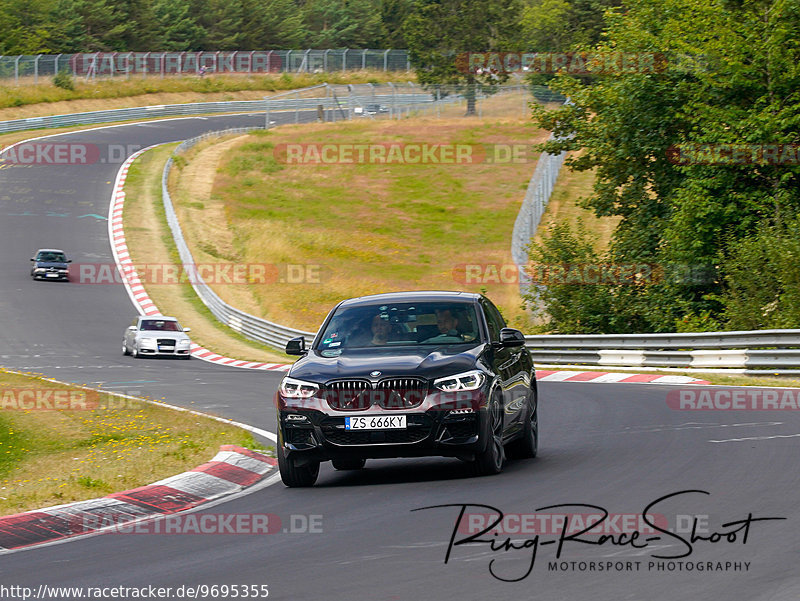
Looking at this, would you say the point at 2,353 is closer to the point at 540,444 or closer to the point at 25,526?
the point at 540,444

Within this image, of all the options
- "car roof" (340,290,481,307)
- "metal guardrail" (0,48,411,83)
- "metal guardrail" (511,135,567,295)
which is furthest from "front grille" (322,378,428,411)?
"metal guardrail" (0,48,411,83)

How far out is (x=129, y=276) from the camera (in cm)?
4431

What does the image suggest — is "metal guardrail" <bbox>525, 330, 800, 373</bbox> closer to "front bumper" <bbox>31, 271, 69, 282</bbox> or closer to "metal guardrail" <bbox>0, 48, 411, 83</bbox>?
"front bumper" <bbox>31, 271, 69, 282</bbox>

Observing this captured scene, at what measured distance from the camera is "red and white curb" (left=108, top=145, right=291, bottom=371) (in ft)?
100

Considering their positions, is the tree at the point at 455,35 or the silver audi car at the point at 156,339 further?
the tree at the point at 455,35

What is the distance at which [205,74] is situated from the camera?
333 ft

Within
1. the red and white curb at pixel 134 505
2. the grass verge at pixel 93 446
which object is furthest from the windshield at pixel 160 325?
the red and white curb at pixel 134 505

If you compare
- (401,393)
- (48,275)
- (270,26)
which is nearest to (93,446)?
(401,393)

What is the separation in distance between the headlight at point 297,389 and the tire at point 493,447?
1.51 metres

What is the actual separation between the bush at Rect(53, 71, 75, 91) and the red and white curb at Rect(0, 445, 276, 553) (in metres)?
78.9

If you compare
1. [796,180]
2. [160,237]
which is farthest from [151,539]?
[160,237]

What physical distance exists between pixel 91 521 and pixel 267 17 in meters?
120

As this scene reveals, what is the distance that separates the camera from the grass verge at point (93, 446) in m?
10.7

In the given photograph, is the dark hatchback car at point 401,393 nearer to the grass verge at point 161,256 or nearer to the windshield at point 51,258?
the grass verge at point 161,256
